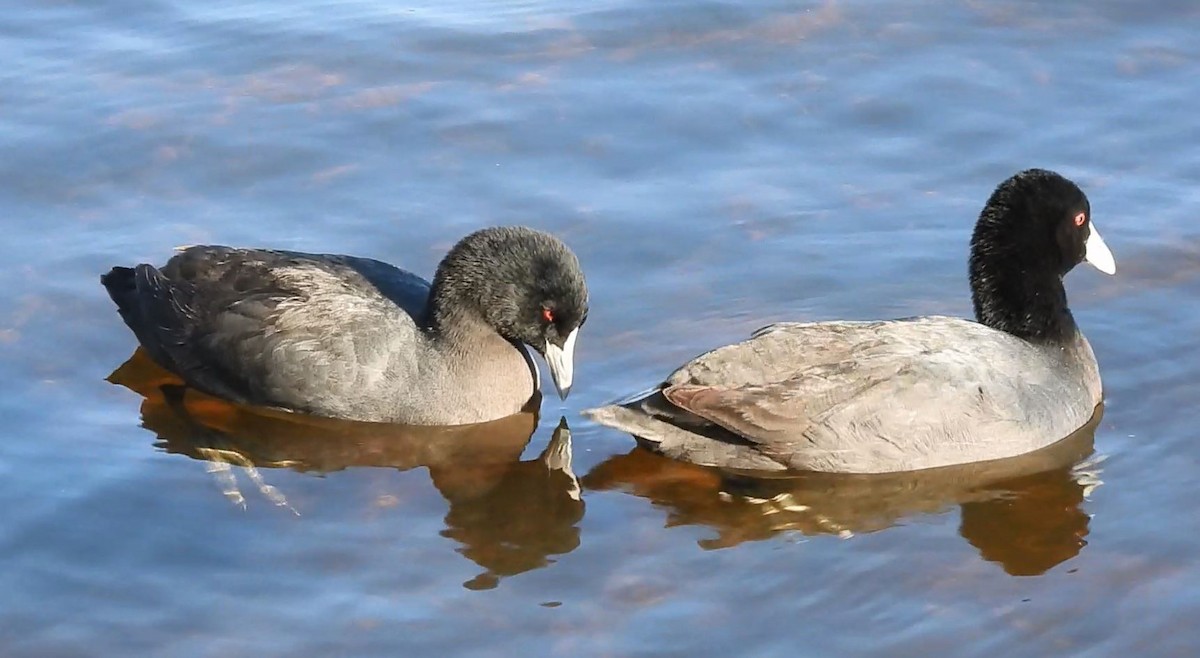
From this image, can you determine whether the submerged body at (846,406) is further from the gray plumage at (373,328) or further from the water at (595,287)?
the gray plumage at (373,328)

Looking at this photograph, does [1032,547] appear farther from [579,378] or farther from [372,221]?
[372,221]

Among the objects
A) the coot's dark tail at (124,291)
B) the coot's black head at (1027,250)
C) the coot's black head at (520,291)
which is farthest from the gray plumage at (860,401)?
the coot's dark tail at (124,291)

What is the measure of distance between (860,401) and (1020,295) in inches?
45.6

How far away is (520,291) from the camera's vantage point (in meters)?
8.32

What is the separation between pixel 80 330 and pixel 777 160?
397 centimetres

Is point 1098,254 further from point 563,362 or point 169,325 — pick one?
point 169,325

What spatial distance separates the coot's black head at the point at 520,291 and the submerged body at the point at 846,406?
1.94ft

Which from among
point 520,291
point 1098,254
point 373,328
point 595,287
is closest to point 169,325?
point 373,328

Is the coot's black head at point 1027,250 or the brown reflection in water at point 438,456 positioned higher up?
the coot's black head at point 1027,250

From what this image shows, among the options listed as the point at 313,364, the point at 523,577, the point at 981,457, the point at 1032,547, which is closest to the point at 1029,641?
the point at 1032,547

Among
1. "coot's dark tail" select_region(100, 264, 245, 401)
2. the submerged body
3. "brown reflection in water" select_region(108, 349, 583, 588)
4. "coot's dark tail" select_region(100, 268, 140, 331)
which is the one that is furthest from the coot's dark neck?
"coot's dark tail" select_region(100, 268, 140, 331)

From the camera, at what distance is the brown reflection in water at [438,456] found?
24.5 feet

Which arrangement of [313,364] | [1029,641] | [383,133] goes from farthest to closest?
[383,133] → [313,364] → [1029,641]

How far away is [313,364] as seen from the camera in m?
8.41
